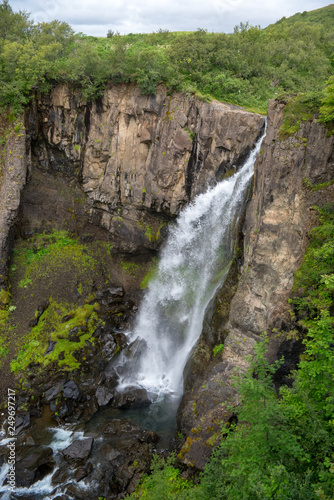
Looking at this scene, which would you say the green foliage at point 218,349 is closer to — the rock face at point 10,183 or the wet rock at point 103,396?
the wet rock at point 103,396

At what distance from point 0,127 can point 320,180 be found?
20933 mm

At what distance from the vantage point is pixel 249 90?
21422mm

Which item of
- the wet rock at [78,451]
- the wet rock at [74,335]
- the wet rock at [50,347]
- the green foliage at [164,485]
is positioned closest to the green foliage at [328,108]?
the green foliage at [164,485]

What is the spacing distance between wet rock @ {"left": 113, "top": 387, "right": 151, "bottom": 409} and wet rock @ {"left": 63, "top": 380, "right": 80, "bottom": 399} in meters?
2.09

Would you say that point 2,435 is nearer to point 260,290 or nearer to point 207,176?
point 260,290

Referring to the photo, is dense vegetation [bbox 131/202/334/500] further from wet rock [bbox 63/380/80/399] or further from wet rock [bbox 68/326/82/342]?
wet rock [bbox 68/326/82/342]

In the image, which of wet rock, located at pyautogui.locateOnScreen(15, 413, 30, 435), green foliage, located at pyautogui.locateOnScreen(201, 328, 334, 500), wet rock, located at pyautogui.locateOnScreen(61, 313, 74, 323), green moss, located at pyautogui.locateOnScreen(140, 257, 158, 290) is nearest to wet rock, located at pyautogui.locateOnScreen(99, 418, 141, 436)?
wet rock, located at pyautogui.locateOnScreen(15, 413, 30, 435)

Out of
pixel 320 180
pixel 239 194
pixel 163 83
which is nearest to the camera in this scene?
pixel 320 180

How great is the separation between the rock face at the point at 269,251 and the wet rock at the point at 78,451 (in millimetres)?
4413

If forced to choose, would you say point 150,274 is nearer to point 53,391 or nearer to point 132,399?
point 132,399

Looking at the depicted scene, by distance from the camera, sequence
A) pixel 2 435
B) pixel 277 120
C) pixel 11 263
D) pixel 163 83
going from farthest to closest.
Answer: pixel 11 263 < pixel 163 83 < pixel 2 435 < pixel 277 120

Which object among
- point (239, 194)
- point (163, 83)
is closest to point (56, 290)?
point (239, 194)

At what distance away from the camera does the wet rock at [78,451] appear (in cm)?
1412

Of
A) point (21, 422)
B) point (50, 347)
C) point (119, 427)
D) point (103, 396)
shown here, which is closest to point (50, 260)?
point (50, 347)
